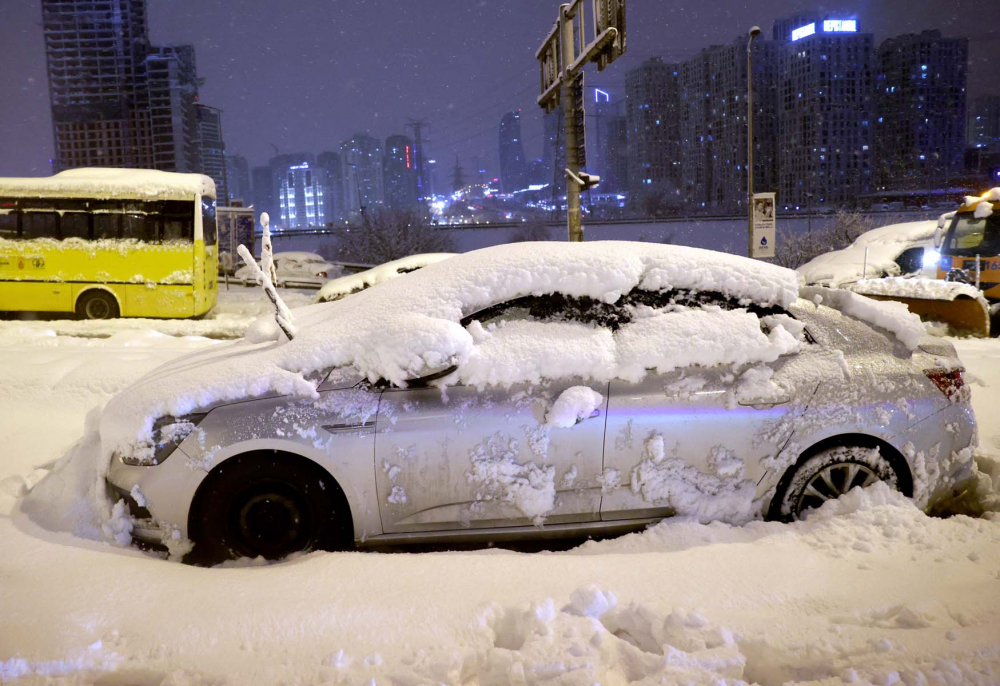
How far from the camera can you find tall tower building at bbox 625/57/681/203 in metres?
108

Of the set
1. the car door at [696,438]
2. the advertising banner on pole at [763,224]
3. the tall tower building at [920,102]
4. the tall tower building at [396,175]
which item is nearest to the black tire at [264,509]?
the car door at [696,438]

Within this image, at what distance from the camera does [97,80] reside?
107 metres

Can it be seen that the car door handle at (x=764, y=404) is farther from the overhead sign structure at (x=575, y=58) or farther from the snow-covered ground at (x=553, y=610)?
the overhead sign structure at (x=575, y=58)

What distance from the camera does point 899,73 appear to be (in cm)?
8519

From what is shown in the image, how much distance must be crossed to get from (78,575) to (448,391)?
188 centimetres

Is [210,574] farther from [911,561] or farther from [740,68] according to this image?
[740,68]

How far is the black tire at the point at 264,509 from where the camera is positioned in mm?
3455

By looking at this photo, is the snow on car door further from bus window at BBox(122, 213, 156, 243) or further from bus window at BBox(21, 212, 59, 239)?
bus window at BBox(21, 212, 59, 239)

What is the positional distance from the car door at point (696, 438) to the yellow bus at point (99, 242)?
1391 cm

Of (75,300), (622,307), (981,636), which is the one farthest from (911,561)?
(75,300)

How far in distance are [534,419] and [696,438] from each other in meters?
0.86

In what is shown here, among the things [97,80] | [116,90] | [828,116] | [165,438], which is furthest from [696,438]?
[97,80]

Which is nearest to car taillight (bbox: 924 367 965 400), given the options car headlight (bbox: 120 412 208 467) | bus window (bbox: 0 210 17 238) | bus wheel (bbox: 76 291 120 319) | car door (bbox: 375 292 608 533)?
car door (bbox: 375 292 608 533)

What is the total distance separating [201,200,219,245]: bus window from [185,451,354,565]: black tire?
43.5 ft
